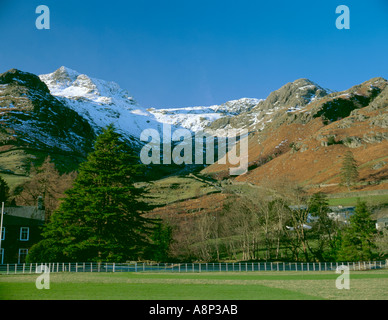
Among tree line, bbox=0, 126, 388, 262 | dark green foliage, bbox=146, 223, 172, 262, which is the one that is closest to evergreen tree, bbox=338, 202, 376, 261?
tree line, bbox=0, 126, 388, 262

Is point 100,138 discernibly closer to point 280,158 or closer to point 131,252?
point 131,252

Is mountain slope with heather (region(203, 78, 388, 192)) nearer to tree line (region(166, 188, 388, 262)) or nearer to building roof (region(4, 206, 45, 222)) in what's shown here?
tree line (region(166, 188, 388, 262))

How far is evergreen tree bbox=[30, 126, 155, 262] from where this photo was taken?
41656 mm

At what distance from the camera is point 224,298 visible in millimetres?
18672

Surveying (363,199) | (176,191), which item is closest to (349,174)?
(363,199)

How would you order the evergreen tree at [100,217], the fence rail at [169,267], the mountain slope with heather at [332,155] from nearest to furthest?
the fence rail at [169,267] < the evergreen tree at [100,217] < the mountain slope with heather at [332,155]

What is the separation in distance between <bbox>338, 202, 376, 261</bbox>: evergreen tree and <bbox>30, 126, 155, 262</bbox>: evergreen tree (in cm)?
2955

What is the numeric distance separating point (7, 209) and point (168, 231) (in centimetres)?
2554

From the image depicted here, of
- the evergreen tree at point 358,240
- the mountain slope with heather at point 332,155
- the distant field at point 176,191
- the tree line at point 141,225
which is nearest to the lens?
the tree line at point 141,225

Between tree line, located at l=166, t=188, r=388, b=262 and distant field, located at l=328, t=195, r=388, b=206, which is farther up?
distant field, located at l=328, t=195, r=388, b=206

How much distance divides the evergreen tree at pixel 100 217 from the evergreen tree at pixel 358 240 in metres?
29.6

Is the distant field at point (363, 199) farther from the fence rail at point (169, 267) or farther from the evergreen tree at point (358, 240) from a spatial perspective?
the fence rail at point (169, 267)

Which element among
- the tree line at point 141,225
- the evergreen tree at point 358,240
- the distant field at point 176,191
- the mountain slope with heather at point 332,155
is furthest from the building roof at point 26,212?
the mountain slope with heather at point 332,155

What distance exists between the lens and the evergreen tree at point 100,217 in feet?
137
